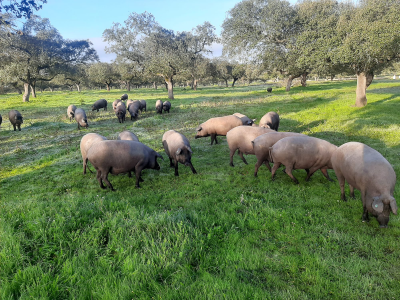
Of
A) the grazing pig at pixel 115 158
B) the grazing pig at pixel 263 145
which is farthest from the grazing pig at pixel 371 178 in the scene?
the grazing pig at pixel 115 158

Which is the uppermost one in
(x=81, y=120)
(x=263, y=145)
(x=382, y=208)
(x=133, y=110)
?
(x=133, y=110)

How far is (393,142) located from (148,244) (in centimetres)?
1204

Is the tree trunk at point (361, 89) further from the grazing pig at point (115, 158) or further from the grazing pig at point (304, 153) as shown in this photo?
the grazing pig at point (115, 158)

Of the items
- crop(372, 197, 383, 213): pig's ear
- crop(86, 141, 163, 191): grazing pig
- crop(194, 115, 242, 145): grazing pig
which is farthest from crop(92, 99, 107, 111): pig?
crop(372, 197, 383, 213): pig's ear

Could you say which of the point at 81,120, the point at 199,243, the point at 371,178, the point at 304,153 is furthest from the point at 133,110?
the point at 371,178

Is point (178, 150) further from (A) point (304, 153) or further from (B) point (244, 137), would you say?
(A) point (304, 153)

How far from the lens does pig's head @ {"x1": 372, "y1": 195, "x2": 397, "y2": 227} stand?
4470 mm

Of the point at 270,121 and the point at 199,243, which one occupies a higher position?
the point at 270,121

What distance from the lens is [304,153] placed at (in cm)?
679

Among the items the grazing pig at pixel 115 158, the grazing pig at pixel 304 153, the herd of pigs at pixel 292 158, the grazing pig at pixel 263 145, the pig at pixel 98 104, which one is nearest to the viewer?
the herd of pigs at pixel 292 158

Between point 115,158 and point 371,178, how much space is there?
23.4ft

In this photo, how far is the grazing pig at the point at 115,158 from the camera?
704cm

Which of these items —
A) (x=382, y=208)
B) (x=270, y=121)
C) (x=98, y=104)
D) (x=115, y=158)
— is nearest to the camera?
(x=382, y=208)

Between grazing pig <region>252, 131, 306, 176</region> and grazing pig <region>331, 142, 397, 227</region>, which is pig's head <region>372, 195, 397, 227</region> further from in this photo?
grazing pig <region>252, 131, 306, 176</region>
